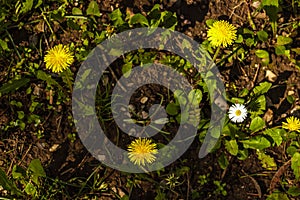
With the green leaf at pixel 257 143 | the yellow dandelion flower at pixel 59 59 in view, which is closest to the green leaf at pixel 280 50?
the green leaf at pixel 257 143

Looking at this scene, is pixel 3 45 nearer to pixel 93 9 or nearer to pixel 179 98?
pixel 93 9

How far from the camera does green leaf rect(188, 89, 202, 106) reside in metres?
2.48

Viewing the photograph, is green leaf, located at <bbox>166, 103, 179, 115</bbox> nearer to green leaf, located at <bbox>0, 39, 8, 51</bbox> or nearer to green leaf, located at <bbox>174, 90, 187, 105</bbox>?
green leaf, located at <bbox>174, 90, 187, 105</bbox>

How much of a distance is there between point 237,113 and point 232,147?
181 mm

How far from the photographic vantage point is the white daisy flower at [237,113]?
2469mm

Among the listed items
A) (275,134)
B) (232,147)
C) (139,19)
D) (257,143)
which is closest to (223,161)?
(232,147)

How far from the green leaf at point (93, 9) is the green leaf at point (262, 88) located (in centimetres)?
90

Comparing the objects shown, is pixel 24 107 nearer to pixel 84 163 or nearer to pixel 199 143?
pixel 84 163

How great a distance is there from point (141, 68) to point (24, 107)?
63 centimetres

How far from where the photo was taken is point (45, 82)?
250 cm

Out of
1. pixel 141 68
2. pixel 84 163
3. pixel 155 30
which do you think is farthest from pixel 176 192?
pixel 155 30

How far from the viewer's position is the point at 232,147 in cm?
242

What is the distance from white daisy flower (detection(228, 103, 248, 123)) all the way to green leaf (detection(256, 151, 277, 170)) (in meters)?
0.21

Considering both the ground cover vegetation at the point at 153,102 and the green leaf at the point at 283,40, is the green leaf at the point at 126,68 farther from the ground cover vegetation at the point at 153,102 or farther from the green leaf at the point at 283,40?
the green leaf at the point at 283,40
